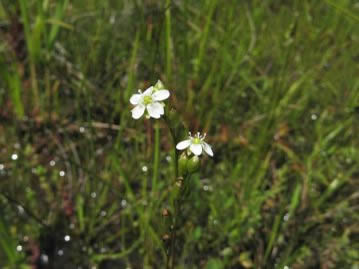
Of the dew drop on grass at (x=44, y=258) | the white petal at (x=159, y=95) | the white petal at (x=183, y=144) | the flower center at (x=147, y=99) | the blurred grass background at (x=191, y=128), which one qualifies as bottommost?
the white petal at (x=183, y=144)

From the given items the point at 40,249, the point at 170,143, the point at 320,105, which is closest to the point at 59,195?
the point at 40,249

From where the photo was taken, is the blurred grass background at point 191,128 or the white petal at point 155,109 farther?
the blurred grass background at point 191,128

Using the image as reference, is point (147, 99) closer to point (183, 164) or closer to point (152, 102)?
point (152, 102)

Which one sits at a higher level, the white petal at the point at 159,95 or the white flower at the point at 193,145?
the white petal at the point at 159,95

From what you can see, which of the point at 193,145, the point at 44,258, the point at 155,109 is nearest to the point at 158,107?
the point at 155,109

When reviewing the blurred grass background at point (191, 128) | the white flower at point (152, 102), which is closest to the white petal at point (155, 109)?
the white flower at point (152, 102)

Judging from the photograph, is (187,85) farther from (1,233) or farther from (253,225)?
(1,233)

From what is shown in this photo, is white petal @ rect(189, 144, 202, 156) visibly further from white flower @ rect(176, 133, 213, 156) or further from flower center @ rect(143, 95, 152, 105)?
flower center @ rect(143, 95, 152, 105)

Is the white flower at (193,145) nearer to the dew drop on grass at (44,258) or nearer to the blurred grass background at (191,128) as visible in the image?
the blurred grass background at (191,128)

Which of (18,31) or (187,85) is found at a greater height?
(18,31)
